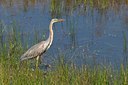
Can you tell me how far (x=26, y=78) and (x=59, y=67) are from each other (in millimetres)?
783

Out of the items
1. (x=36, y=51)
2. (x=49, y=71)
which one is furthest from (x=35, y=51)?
(x=49, y=71)

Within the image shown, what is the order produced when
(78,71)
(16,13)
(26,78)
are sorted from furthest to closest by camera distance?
(16,13) → (78,71) → (26,78)

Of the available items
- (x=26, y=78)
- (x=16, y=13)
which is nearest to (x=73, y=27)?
(x=16, y=13)

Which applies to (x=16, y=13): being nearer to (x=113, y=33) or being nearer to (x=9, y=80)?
(x=113, y=33)

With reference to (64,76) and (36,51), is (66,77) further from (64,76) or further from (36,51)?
(36,51)

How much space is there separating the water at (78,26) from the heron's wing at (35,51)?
0.97 ft

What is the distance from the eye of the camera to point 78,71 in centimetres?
663

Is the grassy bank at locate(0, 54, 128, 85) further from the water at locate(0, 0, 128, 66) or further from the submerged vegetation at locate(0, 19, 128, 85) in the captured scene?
the water at locate(0, 0, 128, 66)

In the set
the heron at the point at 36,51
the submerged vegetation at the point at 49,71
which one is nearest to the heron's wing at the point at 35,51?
the heron at the point at 36,51

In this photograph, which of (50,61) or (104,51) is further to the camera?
(104,51)

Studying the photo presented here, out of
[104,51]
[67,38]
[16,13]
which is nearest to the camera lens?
[104,51]

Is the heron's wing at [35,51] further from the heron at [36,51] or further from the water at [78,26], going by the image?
the water at [78,26]

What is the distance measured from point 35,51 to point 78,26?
2898mm

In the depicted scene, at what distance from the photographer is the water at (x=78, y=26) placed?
912 centimetres
